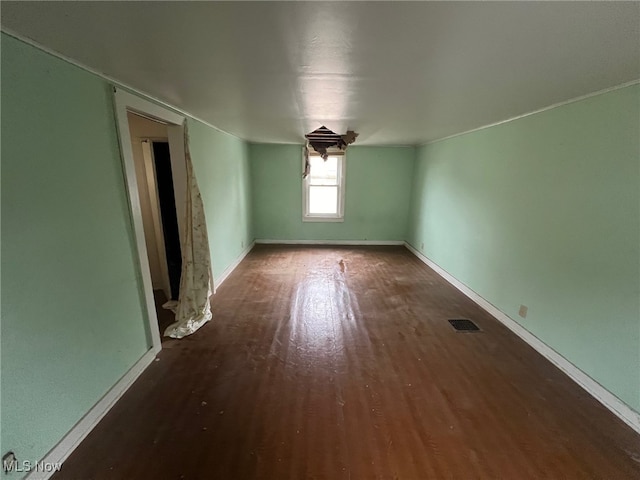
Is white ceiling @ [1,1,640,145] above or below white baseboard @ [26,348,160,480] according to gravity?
above

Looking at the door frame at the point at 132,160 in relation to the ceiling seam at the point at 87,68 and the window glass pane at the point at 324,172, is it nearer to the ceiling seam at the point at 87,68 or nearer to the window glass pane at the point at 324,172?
the ceiling seam at the point at 87,68

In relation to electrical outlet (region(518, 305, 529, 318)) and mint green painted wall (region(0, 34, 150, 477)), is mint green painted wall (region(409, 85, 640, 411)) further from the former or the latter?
mint green painted wall (region(0, 34, 150, 477))

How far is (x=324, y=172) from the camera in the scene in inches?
233

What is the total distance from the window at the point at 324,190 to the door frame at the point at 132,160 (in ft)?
10.8

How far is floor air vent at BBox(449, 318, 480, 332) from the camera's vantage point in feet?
9.27

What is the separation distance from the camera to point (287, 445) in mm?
1601

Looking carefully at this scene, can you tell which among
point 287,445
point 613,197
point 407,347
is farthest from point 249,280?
point 613,197

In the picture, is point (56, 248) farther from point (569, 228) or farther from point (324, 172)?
point (324, 172)

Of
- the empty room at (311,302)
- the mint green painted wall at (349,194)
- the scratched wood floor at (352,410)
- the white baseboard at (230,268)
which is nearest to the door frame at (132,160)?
the empty room at (311,302)

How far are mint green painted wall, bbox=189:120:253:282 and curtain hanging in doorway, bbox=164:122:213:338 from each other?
1.54ft

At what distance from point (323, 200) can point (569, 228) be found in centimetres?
435

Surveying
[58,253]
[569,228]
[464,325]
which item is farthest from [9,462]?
[569,228]

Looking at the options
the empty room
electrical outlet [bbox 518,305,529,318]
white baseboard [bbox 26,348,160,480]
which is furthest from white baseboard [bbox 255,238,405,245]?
white baseboard [bbox 26,348,160,480]

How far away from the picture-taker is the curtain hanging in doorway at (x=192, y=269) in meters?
2.74
